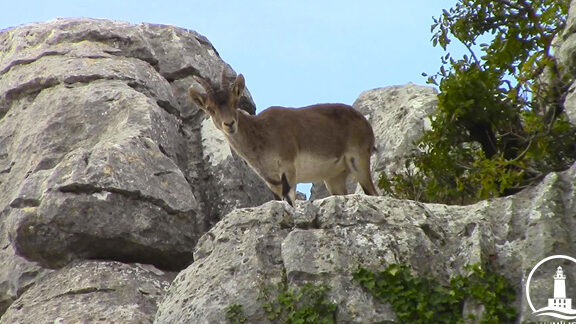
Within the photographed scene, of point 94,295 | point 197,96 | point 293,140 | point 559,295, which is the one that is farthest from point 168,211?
point 559,295

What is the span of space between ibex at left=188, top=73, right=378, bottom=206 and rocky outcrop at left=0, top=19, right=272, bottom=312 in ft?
3.74

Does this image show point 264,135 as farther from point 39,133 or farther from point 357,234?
point 357,234

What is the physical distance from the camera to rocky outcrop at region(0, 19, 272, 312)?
14406 millimetres

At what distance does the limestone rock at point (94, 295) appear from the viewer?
520 inches

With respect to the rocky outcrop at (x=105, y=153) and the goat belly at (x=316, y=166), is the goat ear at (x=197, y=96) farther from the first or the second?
the goat belly at (x=316, y=166)

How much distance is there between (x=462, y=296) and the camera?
9055 millimetres

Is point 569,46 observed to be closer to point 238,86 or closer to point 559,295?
point 559,295

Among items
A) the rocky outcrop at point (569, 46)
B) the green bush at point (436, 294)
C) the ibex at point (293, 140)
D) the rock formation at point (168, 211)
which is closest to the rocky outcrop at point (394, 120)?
the rock formation at point (168, 211)

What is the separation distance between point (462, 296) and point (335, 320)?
1.16 m

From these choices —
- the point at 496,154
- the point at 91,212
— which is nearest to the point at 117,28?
the point at 91,212

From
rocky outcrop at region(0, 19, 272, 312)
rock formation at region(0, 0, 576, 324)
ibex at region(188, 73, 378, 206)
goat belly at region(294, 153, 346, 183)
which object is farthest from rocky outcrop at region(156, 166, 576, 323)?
goat belly at region(294, 153, 346, 183)

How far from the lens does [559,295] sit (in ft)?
28.4

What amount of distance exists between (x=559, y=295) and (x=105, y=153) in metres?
8.09

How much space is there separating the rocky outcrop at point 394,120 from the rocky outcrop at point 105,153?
2.13 meters
